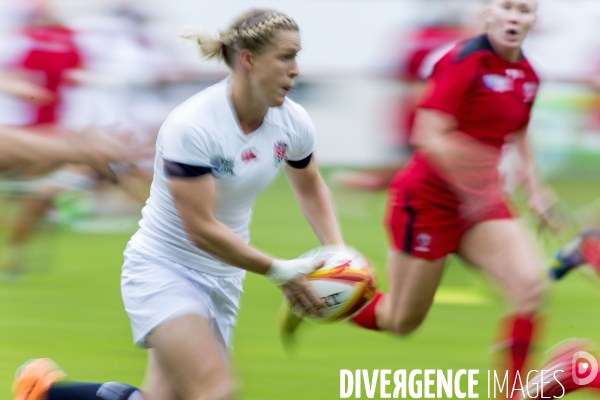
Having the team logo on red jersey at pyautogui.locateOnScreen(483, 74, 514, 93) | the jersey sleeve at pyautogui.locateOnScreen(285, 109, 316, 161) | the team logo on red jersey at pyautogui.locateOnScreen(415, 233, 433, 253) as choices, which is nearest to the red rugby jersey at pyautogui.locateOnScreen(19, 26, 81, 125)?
the team logo on red jersey at pyautogui.locateOnScreen(415, 233, 433, 253)

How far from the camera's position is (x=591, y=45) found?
55.1 feet

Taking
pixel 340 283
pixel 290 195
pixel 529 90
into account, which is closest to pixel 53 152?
pixel 340 283

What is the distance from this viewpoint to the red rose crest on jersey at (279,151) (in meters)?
4.28

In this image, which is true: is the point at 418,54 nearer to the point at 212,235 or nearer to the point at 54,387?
the point at 54,387

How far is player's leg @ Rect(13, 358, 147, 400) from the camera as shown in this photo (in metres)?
4.50

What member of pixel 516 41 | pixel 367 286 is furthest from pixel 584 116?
pixel 367 286

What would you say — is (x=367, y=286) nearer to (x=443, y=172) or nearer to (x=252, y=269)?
(x=252, y=269)

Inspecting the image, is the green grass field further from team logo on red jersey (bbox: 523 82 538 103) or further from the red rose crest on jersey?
the red rose crest on jersey

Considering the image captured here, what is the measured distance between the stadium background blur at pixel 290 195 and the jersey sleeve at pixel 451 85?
105 cm

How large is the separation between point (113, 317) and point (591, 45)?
1118 cm

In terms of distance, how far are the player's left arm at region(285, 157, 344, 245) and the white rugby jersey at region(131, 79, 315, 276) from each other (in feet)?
0.35

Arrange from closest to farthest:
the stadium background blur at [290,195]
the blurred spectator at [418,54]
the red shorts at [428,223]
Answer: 1. the red shorts at [428,223]
2. the stadium background blur at [290,195]
3. the blurred spectator at [418,54]

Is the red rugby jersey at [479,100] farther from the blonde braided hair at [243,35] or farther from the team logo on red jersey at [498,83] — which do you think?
the blonde braided hair at [243,35]

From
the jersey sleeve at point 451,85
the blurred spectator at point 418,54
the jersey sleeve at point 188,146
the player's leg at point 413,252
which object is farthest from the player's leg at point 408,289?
the blurred spectator at point 418,54
